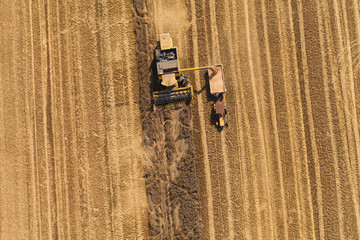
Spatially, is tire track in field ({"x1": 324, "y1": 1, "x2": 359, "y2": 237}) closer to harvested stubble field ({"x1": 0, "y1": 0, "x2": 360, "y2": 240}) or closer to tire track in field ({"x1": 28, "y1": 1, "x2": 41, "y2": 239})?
harvested stubble field ({"x1": 0, "y1": 0, "x2": 360, "y2": 240})

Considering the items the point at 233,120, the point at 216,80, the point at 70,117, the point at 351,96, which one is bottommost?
the point at 233,120

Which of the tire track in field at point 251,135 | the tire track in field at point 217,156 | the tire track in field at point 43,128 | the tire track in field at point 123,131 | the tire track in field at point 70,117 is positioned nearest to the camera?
the tire track in field at point 251,135

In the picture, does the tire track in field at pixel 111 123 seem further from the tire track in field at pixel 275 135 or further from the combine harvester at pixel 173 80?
the tire track in field at pixel 275 135

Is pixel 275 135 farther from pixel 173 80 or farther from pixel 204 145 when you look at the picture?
pixel 173 80

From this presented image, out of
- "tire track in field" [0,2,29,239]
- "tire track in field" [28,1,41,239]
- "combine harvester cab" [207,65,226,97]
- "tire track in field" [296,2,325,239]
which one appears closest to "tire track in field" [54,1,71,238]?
"tire track in field" [28,1,41,239]

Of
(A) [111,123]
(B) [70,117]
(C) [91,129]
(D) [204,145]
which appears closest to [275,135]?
(D) [204,145]

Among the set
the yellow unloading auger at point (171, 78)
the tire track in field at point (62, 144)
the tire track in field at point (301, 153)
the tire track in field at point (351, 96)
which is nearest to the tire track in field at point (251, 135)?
the yellow unloading auger at point (171, 78)

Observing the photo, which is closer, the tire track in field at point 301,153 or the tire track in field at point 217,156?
the tire track in field at point 301,153

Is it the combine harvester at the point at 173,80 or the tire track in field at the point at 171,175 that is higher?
the combine harvester at the point at 173,80
